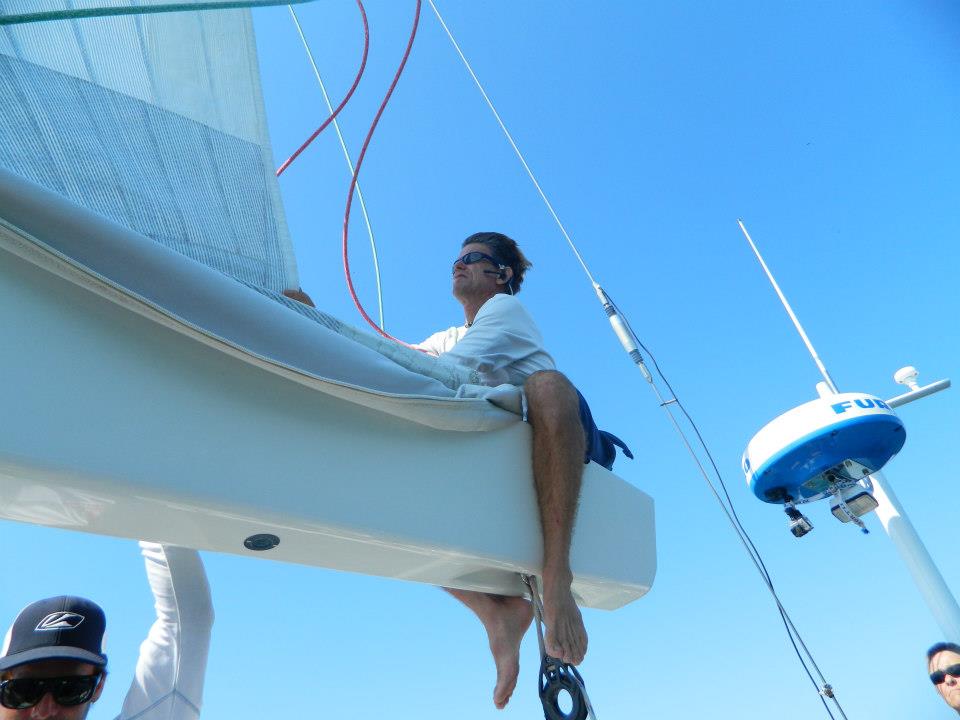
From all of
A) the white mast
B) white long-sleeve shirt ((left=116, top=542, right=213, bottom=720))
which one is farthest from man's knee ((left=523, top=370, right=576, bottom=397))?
the white mast

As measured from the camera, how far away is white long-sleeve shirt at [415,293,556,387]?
1.51 m

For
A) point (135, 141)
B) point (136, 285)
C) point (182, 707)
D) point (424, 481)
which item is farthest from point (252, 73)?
point (182, 707)

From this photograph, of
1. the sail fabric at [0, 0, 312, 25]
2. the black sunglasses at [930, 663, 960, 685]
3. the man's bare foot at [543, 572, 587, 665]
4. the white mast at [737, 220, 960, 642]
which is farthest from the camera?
the white mast at [737, 220, 960, 642]

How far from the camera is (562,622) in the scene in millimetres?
1128

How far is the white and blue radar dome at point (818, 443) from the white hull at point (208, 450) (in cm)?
250

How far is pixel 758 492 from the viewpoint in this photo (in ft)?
11.7

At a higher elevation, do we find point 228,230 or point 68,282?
A: point 228,230

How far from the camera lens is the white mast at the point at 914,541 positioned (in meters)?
4.14

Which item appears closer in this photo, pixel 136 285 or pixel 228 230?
pixel 136 285

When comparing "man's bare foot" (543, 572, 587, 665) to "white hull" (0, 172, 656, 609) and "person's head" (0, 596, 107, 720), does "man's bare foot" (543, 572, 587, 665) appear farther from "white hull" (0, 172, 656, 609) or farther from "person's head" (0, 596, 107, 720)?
"person's head" (0, 596, 107, 720)

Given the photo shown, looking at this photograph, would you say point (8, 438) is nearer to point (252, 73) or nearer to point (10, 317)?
point (10, 317)

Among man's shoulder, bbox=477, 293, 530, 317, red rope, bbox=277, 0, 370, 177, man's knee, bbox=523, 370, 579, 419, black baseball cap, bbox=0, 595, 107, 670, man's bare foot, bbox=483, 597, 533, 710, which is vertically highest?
red rope, bbox=277, 0, 370, 177

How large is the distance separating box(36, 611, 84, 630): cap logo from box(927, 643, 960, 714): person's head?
400 centimetres

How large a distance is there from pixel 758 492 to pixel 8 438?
3420mm
